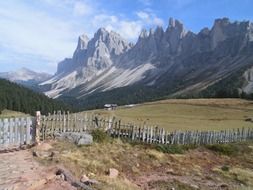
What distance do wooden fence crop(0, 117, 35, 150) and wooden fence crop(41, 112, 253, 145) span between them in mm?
2006

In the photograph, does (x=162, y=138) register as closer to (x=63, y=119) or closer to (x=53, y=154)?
(x=63, y=119)

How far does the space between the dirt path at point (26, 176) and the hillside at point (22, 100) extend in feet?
348

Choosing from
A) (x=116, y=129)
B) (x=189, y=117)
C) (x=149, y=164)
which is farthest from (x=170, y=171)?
(x=189, y=117)

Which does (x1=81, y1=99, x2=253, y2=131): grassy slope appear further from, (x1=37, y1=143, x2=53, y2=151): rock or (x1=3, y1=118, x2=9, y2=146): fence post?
(x1=3, y1=118, x2=9, y2=146): fence post

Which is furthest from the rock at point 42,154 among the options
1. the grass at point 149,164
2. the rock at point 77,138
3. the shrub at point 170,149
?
the shrub at point 170,149

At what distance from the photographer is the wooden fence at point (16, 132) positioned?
67.3 ft

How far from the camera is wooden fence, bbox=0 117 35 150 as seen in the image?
2050 centimetres

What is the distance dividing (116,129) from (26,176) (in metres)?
16.4

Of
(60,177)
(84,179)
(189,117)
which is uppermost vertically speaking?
(189,117)

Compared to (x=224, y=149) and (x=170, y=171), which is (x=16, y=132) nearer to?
(x=170, y=171)

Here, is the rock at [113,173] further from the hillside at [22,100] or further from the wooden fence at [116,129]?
the hillside at [22,100]

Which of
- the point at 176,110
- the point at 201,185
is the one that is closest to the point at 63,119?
the point at 201,185

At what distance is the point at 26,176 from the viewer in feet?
48.3

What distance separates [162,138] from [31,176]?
59.5 ft
